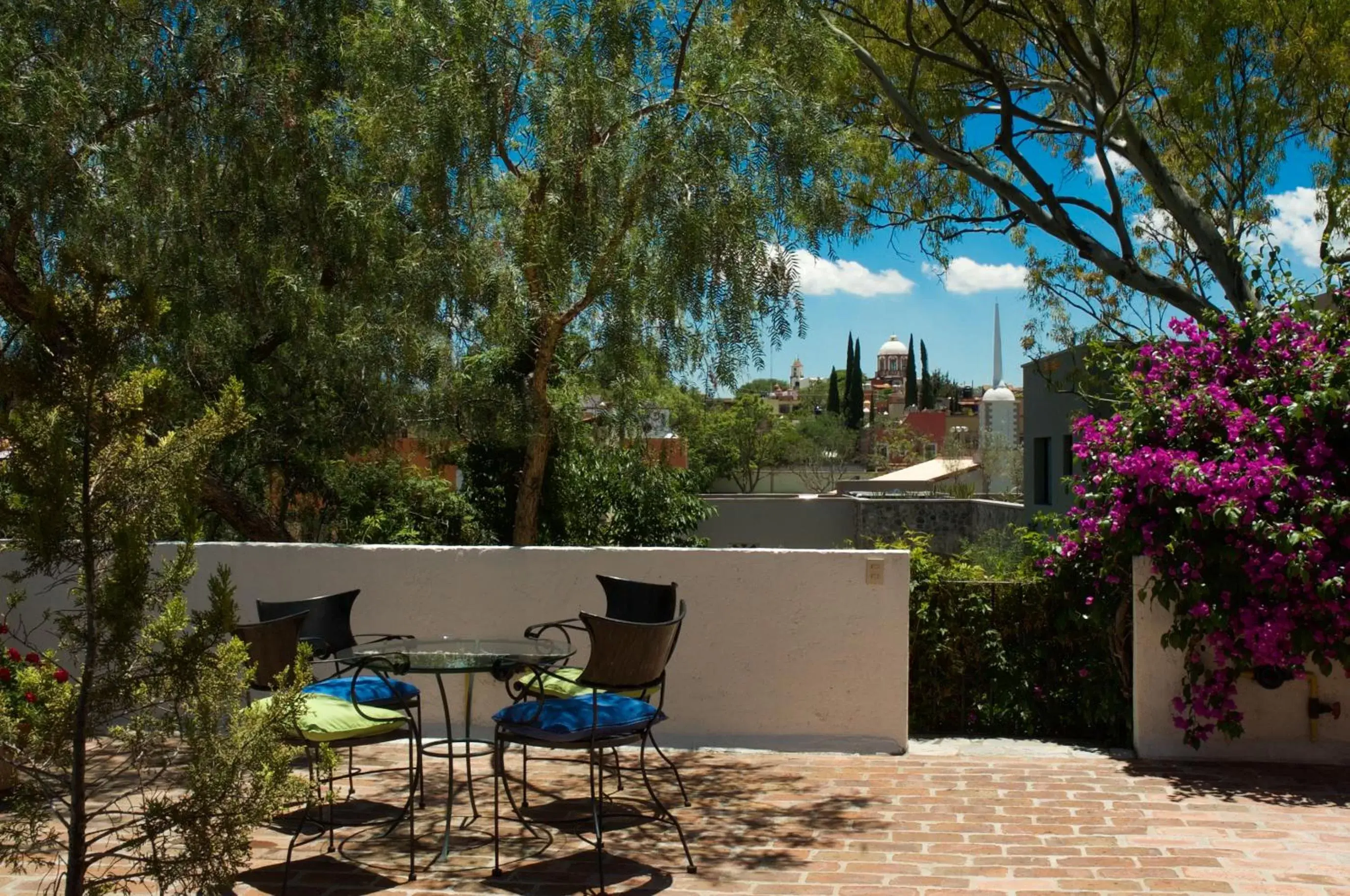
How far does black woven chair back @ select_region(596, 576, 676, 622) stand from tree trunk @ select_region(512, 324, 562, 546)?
2.49m

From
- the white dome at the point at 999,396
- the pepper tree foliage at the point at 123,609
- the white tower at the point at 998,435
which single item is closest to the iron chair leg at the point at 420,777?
the pepper tree foliage at the point at 123,609

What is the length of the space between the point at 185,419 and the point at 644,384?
3686 mm

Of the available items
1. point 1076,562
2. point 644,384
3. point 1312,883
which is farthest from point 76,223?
point 1312,883

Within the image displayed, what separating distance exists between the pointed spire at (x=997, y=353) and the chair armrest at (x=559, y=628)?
5619 centimetres

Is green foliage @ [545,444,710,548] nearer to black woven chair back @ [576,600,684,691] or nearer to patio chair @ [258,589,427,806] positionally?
patio chair @ [258,589,427,806]

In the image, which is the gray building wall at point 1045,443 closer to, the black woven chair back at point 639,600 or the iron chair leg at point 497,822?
the black woven chair back at point 639,600

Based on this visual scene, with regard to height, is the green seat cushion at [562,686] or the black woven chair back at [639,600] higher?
the black woven chair back at [639,600]

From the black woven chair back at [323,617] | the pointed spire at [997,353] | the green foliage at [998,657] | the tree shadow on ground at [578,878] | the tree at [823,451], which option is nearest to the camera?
the tree shadow on ground at [578,878]

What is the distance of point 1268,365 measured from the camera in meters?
6.60

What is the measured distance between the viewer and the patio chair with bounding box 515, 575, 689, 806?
559 cm

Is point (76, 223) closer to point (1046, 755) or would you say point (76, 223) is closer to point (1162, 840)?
point (1046, 755)

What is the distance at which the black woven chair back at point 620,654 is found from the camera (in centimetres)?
482

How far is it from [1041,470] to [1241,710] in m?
16.4

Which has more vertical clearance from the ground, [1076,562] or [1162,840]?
[1076,562]
